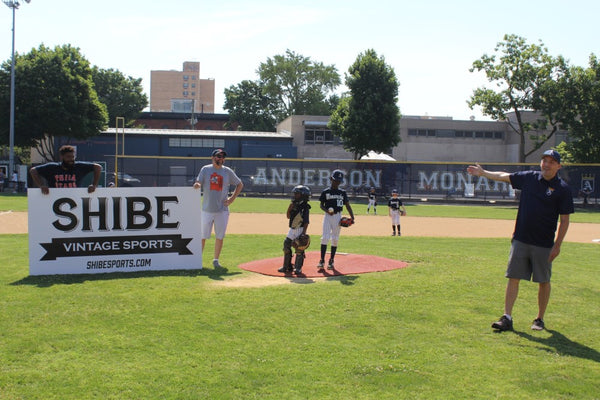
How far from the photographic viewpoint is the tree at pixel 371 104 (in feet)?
150

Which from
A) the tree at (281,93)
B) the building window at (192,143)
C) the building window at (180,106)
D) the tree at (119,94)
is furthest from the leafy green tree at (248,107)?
the building window at (192,143)

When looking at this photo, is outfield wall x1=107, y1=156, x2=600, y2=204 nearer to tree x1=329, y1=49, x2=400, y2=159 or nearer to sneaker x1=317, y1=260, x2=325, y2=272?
tree x1=329, y1=49, x2=400, y2=159

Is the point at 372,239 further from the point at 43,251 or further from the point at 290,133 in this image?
the point at 290,133

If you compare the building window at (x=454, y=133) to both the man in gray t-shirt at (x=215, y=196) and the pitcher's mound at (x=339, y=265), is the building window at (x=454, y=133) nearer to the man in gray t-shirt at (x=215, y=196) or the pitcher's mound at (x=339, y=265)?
the pitcher's mound at (x=339, y=265)

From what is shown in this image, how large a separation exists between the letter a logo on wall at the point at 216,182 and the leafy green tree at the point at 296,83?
258 feet

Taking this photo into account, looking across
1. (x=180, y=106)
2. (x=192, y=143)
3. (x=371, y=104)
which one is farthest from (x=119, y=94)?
(x=371, y=104)

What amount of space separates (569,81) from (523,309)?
45.7 m

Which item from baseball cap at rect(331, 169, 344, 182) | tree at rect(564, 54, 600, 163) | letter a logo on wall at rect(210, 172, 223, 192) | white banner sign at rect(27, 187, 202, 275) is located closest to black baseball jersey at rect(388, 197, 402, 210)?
baseball cap at rect(331, 169, 344, 182)

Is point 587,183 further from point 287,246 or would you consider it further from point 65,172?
point 65,172

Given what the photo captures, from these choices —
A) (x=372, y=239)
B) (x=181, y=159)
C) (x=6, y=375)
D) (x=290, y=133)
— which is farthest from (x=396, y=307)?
(x=290, y=133)

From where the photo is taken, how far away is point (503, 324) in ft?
19.1

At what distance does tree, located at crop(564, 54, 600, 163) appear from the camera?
44531 millimetres

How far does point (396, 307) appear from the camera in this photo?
6.62m

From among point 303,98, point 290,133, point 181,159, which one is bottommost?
point 181,159
